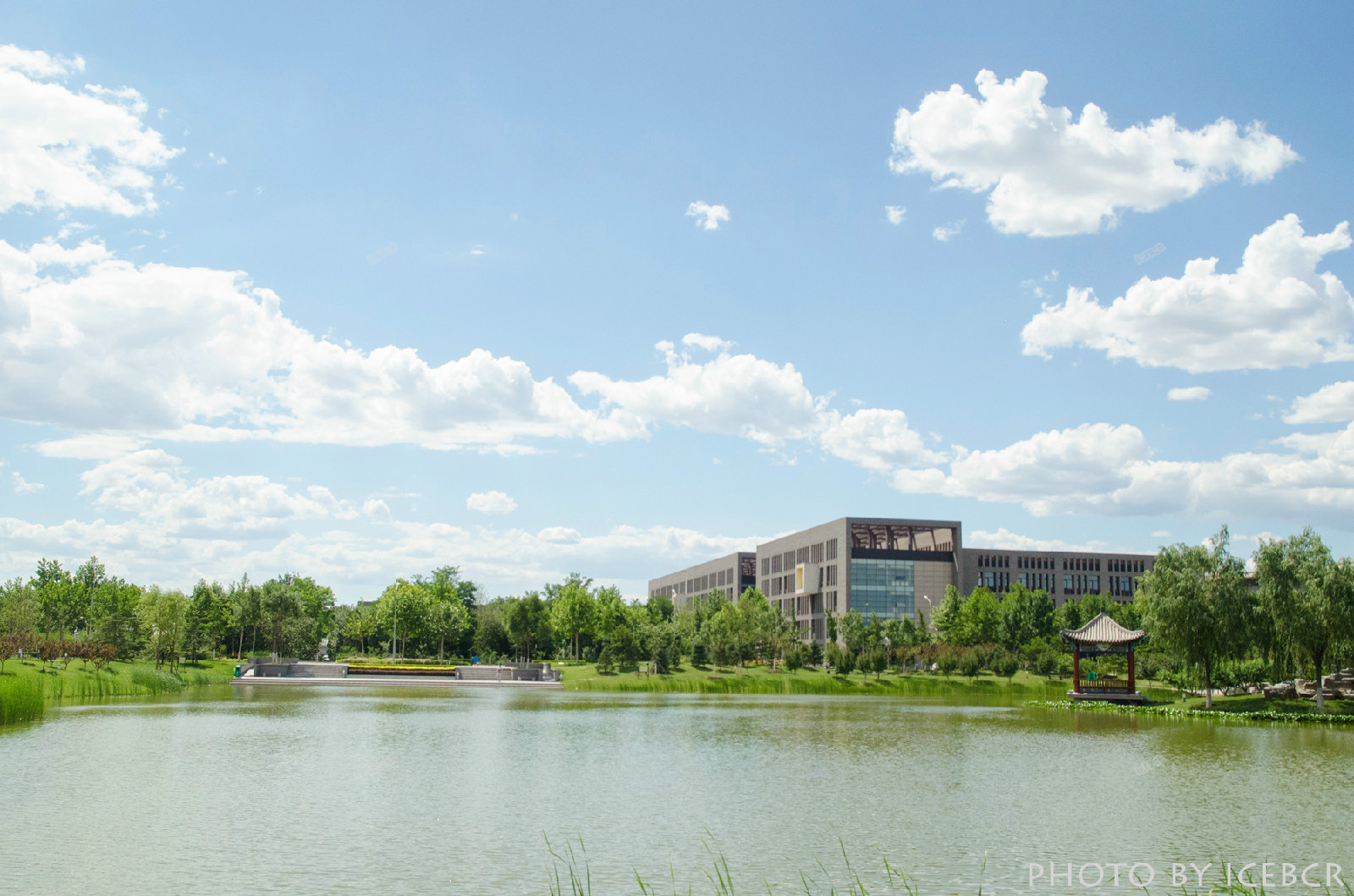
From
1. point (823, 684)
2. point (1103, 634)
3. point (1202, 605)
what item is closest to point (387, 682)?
point (823, 684)

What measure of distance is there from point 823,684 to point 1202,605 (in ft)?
113

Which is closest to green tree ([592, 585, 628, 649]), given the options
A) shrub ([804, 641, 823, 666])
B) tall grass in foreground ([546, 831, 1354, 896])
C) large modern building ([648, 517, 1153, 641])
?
shrub ([804, 641, 823, 666])

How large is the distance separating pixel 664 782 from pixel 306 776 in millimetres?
9252

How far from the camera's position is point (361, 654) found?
117000mm

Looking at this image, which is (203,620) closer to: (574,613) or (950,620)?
(574,613)

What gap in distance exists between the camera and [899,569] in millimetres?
133250

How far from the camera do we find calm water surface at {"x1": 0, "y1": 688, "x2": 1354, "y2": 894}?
53.2 ft

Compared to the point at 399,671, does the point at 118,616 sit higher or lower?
higher

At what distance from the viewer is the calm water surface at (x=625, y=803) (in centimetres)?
1620

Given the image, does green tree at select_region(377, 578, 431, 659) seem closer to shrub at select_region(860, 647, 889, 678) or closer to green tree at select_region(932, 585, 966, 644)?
shrub at select_region(860, 647, 889, 678)

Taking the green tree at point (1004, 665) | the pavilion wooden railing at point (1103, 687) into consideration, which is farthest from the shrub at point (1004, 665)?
the pavilion wooden railing at point (1103, 687)

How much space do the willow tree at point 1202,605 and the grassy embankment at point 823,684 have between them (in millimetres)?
19671

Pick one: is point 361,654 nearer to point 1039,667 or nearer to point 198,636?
point 198,636

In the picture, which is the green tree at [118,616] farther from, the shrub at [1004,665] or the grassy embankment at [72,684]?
the shrub at [1004,665]
